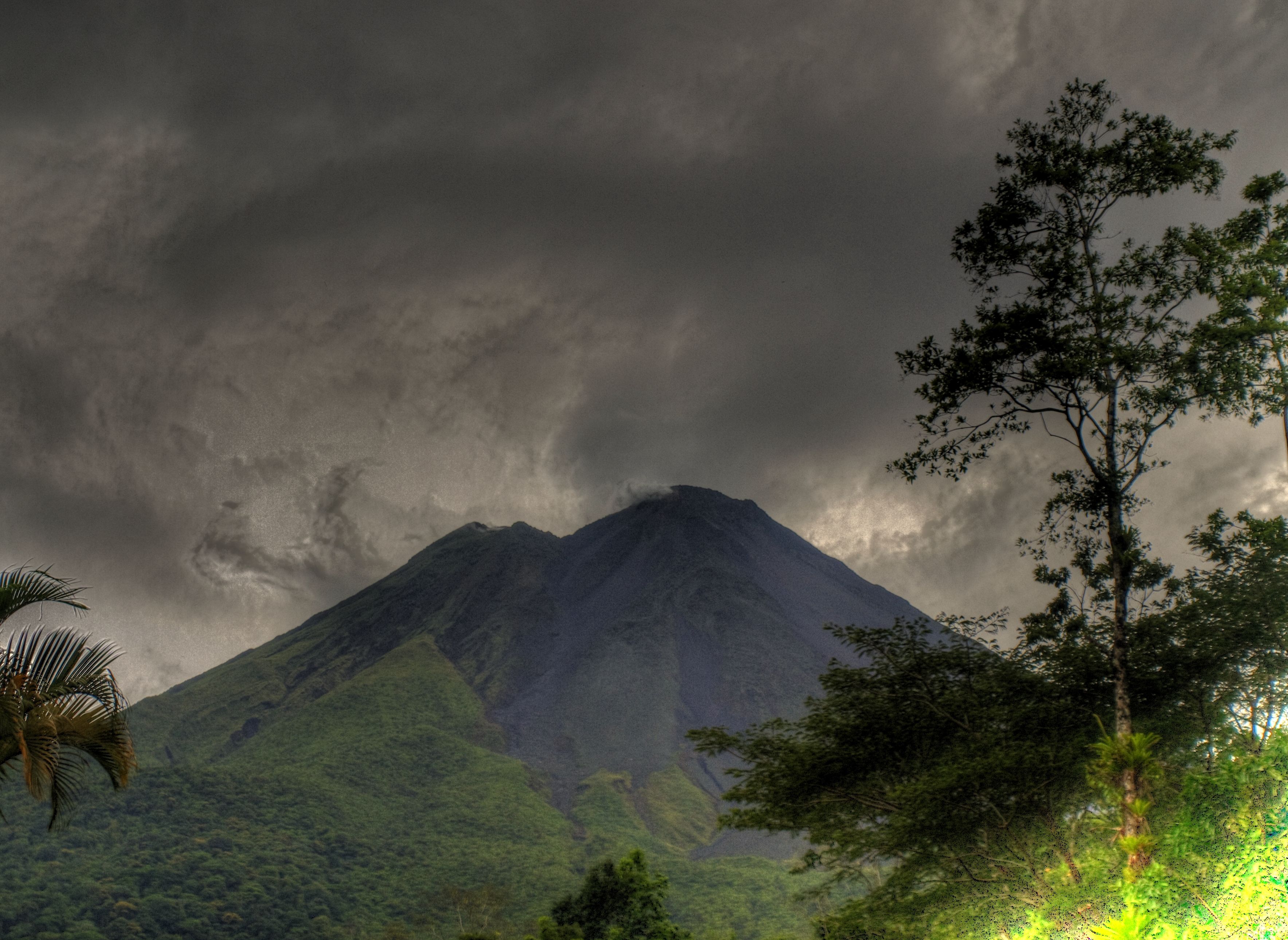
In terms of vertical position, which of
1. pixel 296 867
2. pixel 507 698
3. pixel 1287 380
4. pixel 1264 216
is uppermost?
pixel 507 698

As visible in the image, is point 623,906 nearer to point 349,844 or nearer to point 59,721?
point 59,721

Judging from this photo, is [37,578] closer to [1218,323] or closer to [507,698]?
[1218,323]

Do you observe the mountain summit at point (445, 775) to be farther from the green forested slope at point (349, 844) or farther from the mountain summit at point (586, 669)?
the mountain summit at point (586, 669)

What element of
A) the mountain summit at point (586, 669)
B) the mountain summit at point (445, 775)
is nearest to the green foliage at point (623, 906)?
the mountain summit at point (445, 775)

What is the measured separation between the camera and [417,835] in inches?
3917

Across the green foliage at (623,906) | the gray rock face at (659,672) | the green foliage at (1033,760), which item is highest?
the gray rock face at (659,672)

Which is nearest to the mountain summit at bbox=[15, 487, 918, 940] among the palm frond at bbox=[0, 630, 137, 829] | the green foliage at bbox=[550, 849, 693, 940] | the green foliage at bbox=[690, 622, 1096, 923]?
the green foliage at bbox=[550, 849, 693, 940]

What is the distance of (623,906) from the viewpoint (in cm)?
2892

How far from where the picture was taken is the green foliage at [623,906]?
2820 centimetres

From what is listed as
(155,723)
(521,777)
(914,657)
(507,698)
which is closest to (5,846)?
(521,777)

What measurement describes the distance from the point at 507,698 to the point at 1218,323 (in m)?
162

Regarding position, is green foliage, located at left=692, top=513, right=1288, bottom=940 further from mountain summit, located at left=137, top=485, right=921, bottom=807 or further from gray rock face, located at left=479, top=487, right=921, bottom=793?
gray rock face, located at left=479, top=487, right=921, bottom=793

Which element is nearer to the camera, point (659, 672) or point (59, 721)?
point (59, 721)

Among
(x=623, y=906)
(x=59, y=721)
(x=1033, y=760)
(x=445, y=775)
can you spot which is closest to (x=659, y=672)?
(x=445, y=775)
